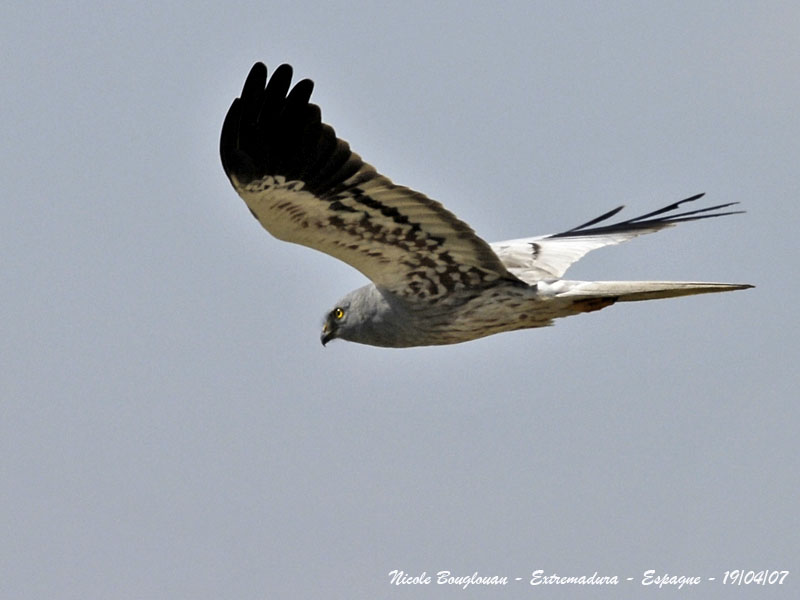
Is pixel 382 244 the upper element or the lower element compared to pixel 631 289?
upper

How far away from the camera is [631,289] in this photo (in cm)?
1244

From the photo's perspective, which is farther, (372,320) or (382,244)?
(372,320)

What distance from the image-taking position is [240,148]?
11453 millimetres

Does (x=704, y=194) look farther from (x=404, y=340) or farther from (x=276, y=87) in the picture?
(x=276, y=87)

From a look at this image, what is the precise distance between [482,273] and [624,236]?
3612mm

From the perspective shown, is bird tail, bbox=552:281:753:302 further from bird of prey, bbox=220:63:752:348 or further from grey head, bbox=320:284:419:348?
grey head, bbox=320:284:419:348

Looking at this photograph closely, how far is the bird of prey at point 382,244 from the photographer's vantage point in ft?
37.3

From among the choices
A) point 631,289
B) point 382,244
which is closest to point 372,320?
point 382,244

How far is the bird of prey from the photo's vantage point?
11.4 meters

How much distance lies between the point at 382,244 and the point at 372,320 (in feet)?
3.68

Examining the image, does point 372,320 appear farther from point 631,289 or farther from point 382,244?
point 631,289

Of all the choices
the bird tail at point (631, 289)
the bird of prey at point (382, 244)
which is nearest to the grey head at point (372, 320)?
the bird of prey at point (382, 244)

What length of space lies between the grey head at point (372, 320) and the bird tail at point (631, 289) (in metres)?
1.23

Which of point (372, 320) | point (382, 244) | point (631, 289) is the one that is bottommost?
point (631, 289)
